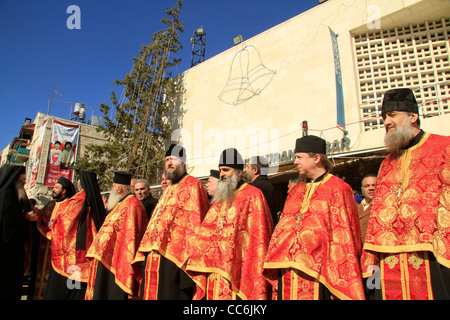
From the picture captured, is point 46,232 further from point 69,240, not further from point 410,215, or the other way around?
point 410,215

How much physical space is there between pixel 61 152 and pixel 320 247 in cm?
1920

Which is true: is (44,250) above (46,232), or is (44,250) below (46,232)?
below

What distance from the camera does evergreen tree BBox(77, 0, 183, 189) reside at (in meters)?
14.3

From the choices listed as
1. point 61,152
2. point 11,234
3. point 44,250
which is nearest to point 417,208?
point 11,234

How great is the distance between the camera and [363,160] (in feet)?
26.6

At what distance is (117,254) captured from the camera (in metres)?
4.00

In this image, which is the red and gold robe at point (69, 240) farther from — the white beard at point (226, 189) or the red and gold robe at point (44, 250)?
the white beard at point (226, 189)

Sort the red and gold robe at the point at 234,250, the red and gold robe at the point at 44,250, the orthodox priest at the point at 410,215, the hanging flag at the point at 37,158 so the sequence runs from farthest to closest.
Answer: the hanging flag at the point at 37,158 < the red and gold robe at the point at 44,250 < the red and gold robe at the point at 234,250 < the orthodox priest at the point at 410,215

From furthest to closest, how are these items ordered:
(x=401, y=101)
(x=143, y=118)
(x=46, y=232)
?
(x=143, y=118)
(x=46, y=232)
(x=401, y=101)

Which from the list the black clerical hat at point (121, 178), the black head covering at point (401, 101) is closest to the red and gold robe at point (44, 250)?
the black clerical hat at point (121, 178)

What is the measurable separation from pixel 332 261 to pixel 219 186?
1.49 meters

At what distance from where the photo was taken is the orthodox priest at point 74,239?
179 inches

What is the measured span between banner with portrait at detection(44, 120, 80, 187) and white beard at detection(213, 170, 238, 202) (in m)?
16.9
